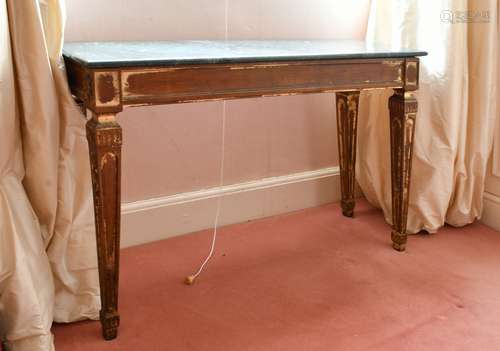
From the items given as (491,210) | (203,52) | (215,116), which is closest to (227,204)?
(215,116)

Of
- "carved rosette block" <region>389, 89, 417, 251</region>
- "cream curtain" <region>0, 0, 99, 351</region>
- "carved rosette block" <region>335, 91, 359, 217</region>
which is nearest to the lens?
"cream curtain" <region>0, 0, 99, 351</region>

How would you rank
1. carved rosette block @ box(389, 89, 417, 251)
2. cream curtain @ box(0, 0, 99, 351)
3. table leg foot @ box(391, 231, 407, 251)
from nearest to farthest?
cream curtain @ box(0, 0, 99, 351) → carved rosette block @ box(389, 89, 417, 251) → table leg foot @ box(391, 231, 407, 251)

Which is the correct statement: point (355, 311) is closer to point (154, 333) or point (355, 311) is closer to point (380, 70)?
point (154, 333)

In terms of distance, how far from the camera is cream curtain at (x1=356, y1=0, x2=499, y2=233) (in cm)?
181

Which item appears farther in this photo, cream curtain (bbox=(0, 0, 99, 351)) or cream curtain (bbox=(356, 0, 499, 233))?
cream curtain (bbox=(356, 0, 499, 233))

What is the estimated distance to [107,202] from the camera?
4.07ft

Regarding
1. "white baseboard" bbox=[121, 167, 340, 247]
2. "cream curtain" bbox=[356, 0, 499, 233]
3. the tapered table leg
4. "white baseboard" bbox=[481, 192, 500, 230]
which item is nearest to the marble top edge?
the tapered table leg

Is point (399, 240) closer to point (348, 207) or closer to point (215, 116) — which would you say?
point (348, 207)

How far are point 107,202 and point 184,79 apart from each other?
321 mm

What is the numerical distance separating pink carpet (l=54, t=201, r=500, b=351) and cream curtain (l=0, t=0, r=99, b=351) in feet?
0.43

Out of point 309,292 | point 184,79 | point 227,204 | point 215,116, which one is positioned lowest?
point 309,292

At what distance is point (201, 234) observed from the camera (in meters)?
1.92

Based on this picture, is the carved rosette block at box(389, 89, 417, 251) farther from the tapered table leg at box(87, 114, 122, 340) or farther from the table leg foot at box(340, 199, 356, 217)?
the tapered table leg at box(87, 114, 122, 340)

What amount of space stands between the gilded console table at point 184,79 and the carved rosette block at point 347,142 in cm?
30
